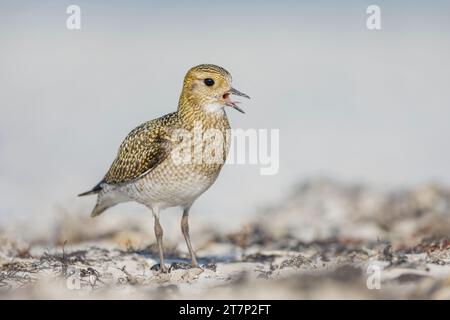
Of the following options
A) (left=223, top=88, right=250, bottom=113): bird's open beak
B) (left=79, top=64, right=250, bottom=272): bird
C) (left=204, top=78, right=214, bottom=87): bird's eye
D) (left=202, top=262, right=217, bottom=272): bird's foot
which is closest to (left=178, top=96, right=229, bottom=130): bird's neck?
(left=79, top=64, right=250, bottom=272): bird

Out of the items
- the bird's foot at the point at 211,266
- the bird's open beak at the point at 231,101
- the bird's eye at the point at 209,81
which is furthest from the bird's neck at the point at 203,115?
the bird's foot at the point at 211,266

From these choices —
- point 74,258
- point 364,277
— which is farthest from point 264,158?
point 364,277

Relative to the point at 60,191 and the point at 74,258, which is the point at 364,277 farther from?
the point at 60,191

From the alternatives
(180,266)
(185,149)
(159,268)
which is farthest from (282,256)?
→ (185,149)

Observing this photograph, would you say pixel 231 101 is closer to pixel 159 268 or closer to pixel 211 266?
pixel 211 266

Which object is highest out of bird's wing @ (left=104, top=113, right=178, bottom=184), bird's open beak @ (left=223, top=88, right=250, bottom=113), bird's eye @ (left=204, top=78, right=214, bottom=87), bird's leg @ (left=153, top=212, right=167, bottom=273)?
bird's eye @ (left=204, top=78, right=214, bottom=87)

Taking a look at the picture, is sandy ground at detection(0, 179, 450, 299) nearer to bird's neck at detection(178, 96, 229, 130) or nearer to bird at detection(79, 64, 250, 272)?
bird at detection(79, 64, 250, 272)

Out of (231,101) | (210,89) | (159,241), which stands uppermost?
(210,89)

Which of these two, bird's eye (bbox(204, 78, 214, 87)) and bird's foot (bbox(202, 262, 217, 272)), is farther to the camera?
bird's foot (bbox(202, 262, 217, 272))

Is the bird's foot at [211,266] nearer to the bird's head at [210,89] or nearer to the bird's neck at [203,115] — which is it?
the bird's neck at [203,115]
